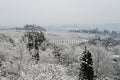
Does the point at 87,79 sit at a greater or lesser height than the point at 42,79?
lesser

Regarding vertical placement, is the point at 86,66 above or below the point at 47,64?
above

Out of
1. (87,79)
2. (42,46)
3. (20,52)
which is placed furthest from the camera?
(42,46)

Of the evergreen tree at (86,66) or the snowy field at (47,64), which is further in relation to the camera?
the evergreen tree at (86,66)

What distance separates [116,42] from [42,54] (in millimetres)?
112231

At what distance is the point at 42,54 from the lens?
4528 centimetres

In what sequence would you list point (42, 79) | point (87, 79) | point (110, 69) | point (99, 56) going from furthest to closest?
point (110, 69)
point (99, 56)
point (87, 79)
point (42, 79)

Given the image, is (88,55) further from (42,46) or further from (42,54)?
(42,46)

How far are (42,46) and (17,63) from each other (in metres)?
31.0

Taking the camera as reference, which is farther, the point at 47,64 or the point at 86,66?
the point at 47,64

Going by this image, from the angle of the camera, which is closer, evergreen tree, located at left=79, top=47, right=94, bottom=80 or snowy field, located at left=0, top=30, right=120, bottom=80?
snowy field, located at left=0, top=30, right=120, bottom=80

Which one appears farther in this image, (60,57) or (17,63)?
(60,57)

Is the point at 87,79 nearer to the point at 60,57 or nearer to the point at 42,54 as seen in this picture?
the point at 42,54

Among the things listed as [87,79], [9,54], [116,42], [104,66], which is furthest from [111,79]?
[116,42]

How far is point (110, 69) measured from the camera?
46.0 metres
